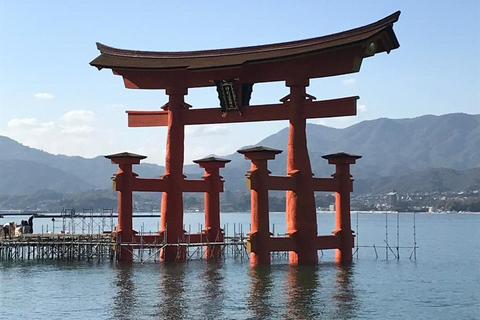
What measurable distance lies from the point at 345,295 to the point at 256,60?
14.9 m

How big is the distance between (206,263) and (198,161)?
280 inches

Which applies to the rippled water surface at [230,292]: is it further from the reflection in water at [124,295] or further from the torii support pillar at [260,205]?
the torii support pillar at [260,205]

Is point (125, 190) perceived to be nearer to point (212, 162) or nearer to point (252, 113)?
point (212, 162)

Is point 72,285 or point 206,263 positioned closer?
point 72,285

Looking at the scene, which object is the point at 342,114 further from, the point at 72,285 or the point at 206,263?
the point at 72,285

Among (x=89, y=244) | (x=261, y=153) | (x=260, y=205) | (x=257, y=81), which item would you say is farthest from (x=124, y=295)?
(x=257, y=81)

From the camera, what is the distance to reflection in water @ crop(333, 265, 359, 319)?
92.5ft

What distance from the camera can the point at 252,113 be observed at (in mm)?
42500

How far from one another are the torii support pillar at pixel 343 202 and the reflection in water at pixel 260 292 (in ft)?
17.6

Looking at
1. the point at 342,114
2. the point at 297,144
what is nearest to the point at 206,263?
the point at 297,144

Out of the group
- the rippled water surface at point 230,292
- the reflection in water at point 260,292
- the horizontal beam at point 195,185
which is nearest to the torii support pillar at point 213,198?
the horizontal beam at point 195,185

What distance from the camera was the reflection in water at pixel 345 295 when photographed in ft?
92.5

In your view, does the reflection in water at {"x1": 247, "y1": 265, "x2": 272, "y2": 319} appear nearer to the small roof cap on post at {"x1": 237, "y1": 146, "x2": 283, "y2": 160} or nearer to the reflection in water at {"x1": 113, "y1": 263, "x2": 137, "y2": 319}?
the reflection in water at {"x1": 113, "y1": 263, "x2": 137, "y2": 319}

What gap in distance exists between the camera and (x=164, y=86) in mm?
44469
